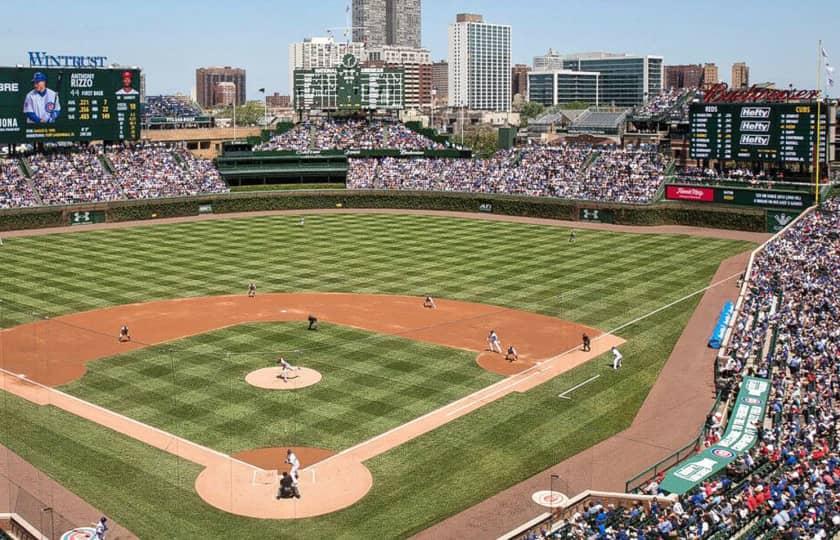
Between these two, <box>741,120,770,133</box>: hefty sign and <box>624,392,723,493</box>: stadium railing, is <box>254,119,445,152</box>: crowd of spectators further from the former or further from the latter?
<box>624,392,723,493</box>: stadium railing

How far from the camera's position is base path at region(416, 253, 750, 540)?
23688mm

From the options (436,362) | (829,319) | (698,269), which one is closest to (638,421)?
(436,362)

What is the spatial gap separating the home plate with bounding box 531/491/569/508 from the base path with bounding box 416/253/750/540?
0.65 feet

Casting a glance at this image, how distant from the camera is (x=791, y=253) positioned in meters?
50.8

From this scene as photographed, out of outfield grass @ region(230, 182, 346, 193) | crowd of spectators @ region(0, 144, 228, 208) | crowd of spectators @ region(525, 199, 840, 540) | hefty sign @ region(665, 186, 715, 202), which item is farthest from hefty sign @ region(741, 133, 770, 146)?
crowd of spectators @ region(0, 144, 228, 208)

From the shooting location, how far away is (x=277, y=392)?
3325 centimetres

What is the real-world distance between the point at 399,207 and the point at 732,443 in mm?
63611

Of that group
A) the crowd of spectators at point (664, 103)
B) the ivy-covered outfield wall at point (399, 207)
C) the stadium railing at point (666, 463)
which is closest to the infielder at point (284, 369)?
the stadium railing at point (666, 463)

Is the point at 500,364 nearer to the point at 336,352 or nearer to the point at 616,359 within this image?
the point at 616,359

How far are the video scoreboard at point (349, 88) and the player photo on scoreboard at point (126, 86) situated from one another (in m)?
25.5

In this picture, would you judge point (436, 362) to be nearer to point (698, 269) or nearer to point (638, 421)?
point (638, 421)

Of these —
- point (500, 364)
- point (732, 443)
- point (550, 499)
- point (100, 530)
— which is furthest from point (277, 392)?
point (732, 443)

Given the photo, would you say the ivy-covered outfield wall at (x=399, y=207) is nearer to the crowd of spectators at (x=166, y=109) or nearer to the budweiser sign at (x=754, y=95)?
the budweiser sign at (x=754, y=95)

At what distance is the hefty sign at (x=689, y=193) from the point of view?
241ft
